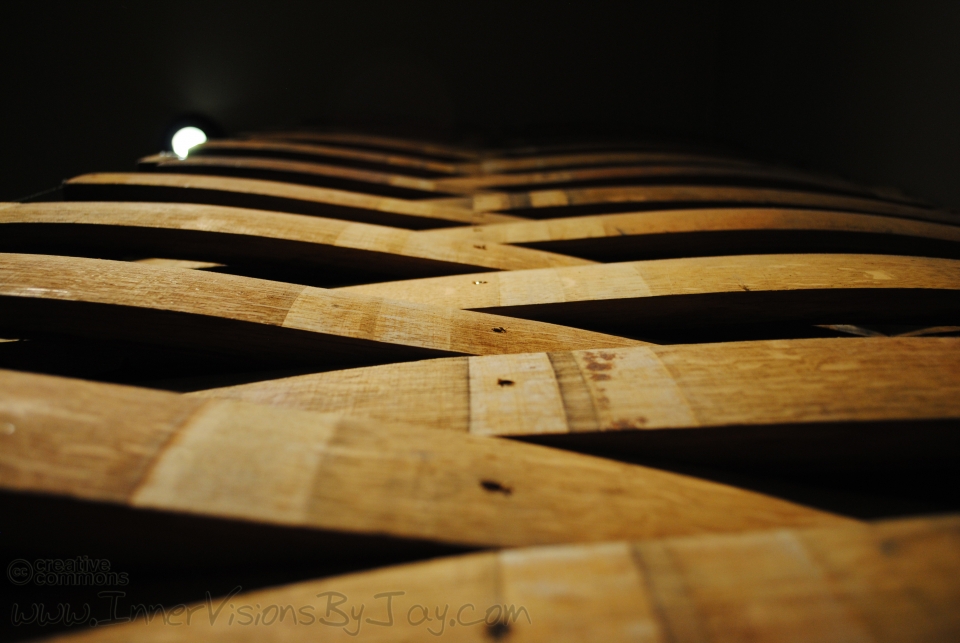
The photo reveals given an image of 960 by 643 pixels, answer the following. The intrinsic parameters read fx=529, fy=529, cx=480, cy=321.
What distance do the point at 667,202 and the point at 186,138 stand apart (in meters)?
4.00

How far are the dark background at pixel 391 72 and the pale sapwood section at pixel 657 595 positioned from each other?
316 centimetres

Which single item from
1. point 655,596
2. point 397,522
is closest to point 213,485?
point 397,522

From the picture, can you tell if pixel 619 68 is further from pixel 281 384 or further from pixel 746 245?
pixel 281 384

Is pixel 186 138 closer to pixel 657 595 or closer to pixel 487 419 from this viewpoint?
pixel 487 419

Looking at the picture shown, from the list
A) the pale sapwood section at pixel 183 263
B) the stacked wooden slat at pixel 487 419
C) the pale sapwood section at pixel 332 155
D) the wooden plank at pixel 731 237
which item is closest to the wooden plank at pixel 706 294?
the stacked wooden slat at pixel 487 419

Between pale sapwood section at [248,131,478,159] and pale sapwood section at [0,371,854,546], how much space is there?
2036mm

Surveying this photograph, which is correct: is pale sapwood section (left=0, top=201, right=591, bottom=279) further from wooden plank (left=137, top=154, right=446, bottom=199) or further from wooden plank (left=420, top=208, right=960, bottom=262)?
wooden plank (left=137, top=154, right=446, bottom=199)

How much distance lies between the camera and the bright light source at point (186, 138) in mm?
4195

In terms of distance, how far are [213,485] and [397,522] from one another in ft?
0.69

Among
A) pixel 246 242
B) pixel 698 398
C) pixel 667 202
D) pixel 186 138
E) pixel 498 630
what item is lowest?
pixel 498 630

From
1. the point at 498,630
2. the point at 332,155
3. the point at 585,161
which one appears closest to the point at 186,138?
the point at 332,155

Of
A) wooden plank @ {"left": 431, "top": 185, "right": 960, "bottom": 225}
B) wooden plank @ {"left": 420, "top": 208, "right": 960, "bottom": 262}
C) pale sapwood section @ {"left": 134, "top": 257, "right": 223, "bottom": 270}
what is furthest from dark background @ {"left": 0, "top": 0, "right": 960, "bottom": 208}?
pale sapwood section @ {"left": 134, "top": 257, "right": 223, "bottom": 270}

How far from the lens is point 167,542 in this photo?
0.60 m

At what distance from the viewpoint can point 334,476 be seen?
0.62 meters
